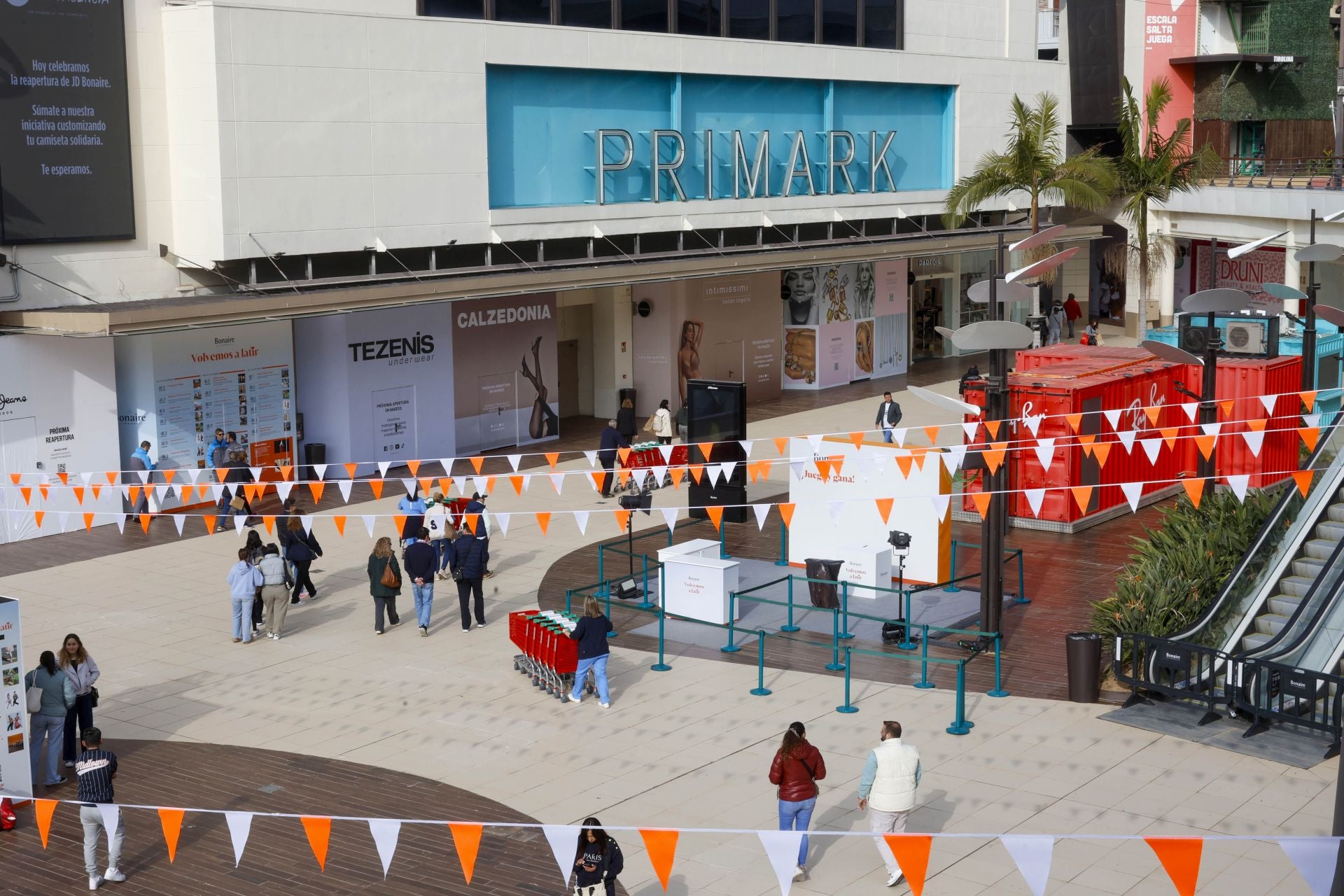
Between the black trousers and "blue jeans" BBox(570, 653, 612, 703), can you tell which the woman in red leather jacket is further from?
the black trousers

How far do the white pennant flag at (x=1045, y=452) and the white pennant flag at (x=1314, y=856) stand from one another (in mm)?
10834

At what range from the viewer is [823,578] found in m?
20.3

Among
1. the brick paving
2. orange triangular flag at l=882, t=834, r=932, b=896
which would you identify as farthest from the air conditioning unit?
orange triangular flag at l=882, t=834, r=932, b=896

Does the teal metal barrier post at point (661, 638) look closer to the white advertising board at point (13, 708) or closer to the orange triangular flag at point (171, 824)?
the white advertising board at point (13, 708)

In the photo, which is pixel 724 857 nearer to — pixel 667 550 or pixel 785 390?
pixel 667 550

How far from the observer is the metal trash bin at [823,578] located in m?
19.9

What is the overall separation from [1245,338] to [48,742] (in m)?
22.7

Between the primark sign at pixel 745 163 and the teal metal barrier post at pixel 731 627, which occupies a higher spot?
the primark sign at pixel 745 163

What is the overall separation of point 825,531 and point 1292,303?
28.5 m

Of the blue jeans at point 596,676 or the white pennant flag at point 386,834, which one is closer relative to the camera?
the white pennant flag at point 386,834

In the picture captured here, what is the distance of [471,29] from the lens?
98.9 feet

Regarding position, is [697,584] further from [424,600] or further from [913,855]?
[913,855]

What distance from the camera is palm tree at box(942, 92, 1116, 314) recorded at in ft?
122

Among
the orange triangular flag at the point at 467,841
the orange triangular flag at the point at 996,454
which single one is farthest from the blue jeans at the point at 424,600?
the orange triangular flag at the point at 467,841
